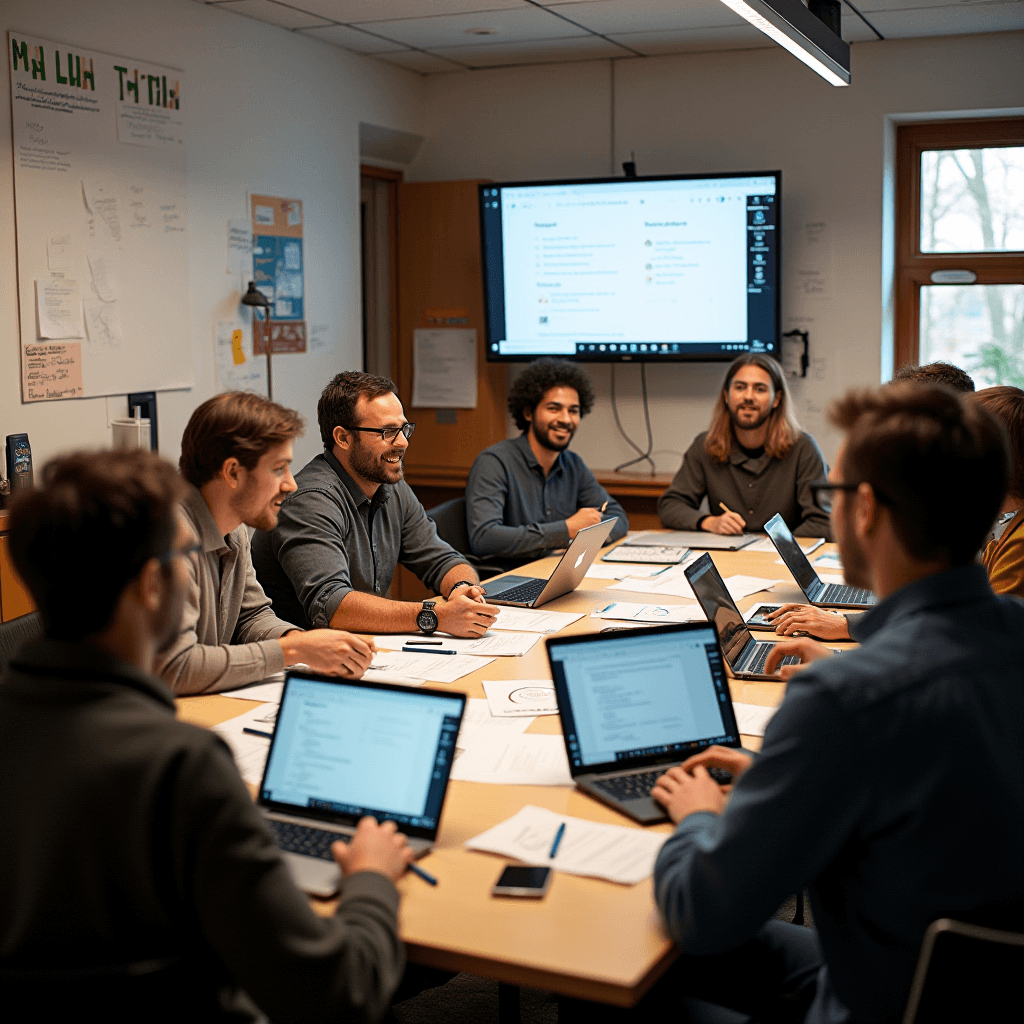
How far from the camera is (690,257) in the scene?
17.0 ft

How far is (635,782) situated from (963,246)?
166 inches

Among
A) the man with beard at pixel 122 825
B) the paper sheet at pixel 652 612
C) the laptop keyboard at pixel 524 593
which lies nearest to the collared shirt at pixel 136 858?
the man with beard at pixel 122 825

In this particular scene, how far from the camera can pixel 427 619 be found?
274 cm

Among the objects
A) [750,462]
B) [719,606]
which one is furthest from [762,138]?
[719,606]

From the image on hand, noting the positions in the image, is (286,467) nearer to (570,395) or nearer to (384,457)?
(384,457)

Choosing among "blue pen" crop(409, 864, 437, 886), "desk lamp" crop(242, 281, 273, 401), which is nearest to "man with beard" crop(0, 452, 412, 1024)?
"blue pen" crop(409, 864, 437, 886)

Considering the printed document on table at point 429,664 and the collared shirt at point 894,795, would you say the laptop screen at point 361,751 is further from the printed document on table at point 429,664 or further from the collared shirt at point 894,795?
the printed document on table at point 429,664

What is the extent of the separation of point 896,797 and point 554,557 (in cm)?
266

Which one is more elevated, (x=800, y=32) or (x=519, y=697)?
(x=800, y=32)

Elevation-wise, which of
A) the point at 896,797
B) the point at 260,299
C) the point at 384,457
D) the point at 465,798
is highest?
the point at 260,299

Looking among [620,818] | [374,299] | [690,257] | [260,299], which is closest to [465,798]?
[620,818]

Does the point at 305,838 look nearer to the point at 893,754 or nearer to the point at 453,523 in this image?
the point at 893,754

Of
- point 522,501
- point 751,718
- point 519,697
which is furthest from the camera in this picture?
point 522,501

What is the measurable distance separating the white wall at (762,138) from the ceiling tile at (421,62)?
0.09 metres
